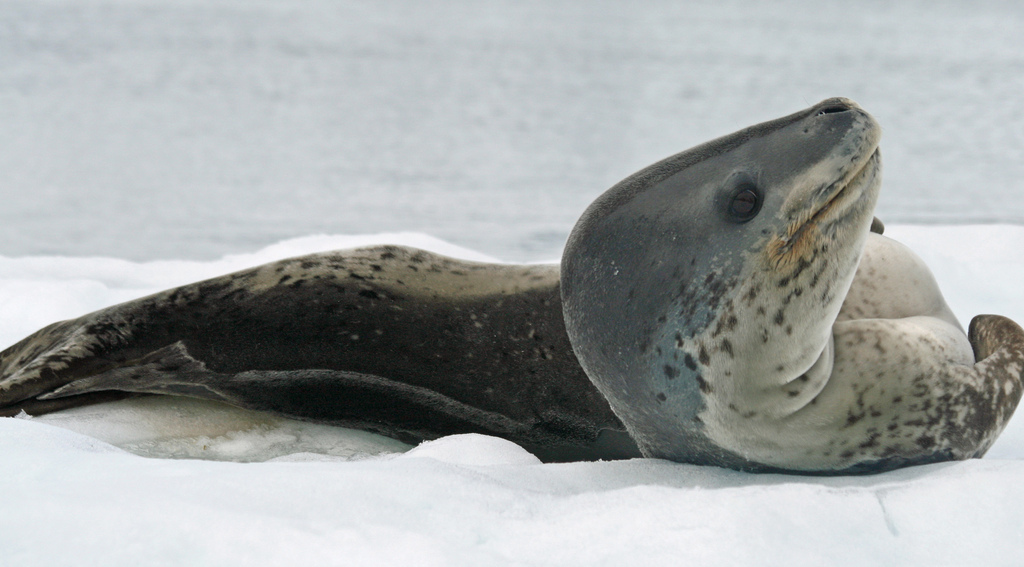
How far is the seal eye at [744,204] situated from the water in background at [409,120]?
3962mm

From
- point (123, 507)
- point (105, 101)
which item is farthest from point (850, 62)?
point (123, 507)

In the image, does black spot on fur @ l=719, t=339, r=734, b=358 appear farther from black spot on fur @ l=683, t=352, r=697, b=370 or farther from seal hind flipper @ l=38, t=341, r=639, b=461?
seal hind flipper @ l=38, t=341, r=639, b=461

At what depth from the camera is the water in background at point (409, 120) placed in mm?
7242

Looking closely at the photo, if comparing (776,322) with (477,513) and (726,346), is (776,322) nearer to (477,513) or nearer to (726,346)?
(726,346)

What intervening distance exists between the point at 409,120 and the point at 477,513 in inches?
365

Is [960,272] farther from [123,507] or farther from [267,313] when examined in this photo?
[123,507]

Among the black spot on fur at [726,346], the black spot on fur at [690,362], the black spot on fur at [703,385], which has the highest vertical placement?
the black spot on fur at [726,346]

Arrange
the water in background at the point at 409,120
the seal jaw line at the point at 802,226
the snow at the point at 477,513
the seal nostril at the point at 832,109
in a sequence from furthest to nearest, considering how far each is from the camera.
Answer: the water in background at the point at 409,120 < the seal nostril at the point at 832,109 < the seal jaw line at the point at 802,226 < the snow at the point at 477,513

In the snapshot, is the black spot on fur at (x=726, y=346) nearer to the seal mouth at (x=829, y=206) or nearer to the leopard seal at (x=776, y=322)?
the leopard seal at (x=776, y=322)

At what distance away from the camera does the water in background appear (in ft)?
23.8

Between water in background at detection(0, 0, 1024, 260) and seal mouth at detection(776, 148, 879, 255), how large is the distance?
401cm

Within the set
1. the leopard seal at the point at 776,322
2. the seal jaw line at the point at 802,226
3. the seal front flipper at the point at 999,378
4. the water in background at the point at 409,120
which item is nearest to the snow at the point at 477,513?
the leopard seal at the point at 776,322

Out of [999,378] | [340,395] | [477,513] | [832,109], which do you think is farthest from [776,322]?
[340,395]

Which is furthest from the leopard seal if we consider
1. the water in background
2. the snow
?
the water in background
